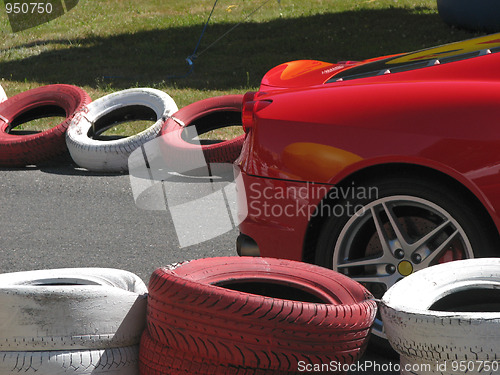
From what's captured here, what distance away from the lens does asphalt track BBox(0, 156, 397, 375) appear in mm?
4941

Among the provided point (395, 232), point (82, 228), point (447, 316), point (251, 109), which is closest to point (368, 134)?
point (395, 232)

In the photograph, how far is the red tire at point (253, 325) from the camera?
2.67m

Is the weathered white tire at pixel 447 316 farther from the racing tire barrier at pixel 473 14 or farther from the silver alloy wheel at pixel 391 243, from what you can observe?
the racing tire barrier at pixel 473 14

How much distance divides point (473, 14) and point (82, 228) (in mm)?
10184

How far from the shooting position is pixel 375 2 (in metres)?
17.7

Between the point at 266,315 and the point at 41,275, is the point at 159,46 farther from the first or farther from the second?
the point at 266,315

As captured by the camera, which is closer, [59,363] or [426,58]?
[59,363]

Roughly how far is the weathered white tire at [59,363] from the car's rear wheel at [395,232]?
1.13 metres

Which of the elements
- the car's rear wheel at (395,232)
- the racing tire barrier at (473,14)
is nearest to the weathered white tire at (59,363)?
the car's rear wheel at (395,232)

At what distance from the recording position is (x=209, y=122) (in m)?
7.45

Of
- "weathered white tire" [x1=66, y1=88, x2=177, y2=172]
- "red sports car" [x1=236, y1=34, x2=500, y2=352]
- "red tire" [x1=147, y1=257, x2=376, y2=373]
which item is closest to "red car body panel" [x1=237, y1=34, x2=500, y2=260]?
"red sports car" [x1=236, y1=34, x2=500, y2=352]

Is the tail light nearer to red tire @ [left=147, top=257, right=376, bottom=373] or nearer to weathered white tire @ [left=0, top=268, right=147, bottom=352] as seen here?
red tire @ [left=147, top=257, right=376, bottom=373]

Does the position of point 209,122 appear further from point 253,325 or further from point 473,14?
point 473,14

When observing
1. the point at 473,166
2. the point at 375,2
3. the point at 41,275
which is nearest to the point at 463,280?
the point at 473,166
